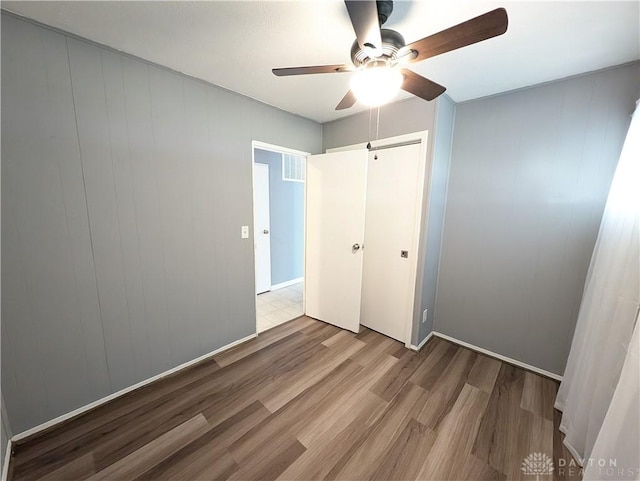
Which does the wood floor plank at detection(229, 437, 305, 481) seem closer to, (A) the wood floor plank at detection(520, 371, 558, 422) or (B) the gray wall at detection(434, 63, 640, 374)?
(A) the wood floor plank at detection(520, 371, 558, 422)

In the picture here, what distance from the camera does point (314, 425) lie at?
1539mm

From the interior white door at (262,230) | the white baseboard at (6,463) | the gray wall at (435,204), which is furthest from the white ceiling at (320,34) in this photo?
the white baseboard at (6,463)

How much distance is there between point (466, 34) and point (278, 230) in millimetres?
3335

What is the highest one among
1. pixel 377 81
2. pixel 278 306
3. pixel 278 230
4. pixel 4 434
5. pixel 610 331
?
pixel 377 81

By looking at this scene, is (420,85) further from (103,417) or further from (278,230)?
(278,230)

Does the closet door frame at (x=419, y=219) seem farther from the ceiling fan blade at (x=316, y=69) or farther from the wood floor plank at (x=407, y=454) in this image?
the ceiling fan blade at (x=316, y=69)

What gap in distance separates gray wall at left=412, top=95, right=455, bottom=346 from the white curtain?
102 centimetres

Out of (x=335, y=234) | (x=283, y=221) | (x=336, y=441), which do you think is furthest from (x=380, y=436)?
(x=283, y=221)

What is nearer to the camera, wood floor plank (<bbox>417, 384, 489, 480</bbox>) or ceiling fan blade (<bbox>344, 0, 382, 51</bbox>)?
ceiling fan blade (<bbox>344, 0, 382, 51</bbox>)

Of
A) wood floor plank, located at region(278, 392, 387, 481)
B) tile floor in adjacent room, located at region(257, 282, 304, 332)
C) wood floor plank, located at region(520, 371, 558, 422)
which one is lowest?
tile floor in adjacent room, located at region(257, 282, 304, 332)

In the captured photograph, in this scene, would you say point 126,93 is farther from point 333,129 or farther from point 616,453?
point 616,453

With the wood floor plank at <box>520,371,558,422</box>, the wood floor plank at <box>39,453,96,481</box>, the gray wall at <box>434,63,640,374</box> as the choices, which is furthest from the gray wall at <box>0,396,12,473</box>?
the gray wall at <box>434,63,640,374</box>

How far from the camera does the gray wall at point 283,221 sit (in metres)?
3.71

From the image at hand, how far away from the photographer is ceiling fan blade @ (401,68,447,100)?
1.17 meters
